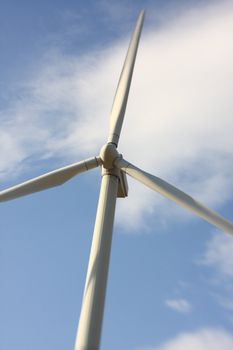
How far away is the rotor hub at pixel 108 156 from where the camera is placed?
19000 mm

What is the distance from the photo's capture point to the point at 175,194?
1769 cm

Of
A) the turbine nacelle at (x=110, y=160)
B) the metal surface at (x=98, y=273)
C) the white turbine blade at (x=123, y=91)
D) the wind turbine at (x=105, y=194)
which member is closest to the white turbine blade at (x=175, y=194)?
the wind turbine at (x=105, y=194)

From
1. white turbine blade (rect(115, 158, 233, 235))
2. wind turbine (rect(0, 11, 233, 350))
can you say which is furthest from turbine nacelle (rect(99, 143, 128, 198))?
white turbine blade (rect(115, 158, 233, 235))

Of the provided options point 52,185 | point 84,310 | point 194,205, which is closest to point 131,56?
point 52,185

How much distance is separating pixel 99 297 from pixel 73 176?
5686mm

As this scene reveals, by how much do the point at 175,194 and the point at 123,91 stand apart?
19.7 feet

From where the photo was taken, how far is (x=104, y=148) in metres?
19.2

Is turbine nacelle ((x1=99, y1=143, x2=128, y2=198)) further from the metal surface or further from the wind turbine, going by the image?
the metal surface

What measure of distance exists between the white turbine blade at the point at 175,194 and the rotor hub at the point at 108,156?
20 centimetres

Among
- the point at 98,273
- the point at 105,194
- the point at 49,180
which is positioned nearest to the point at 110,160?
the point at 105,194

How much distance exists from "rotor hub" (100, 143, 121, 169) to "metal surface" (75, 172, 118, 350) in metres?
0.45

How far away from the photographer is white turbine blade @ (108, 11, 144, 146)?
2045 centimetres

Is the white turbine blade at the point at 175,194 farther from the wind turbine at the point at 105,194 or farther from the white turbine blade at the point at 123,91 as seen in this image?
the white turbine blade at the point at 123,91

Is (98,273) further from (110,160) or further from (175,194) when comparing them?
(110,160)
